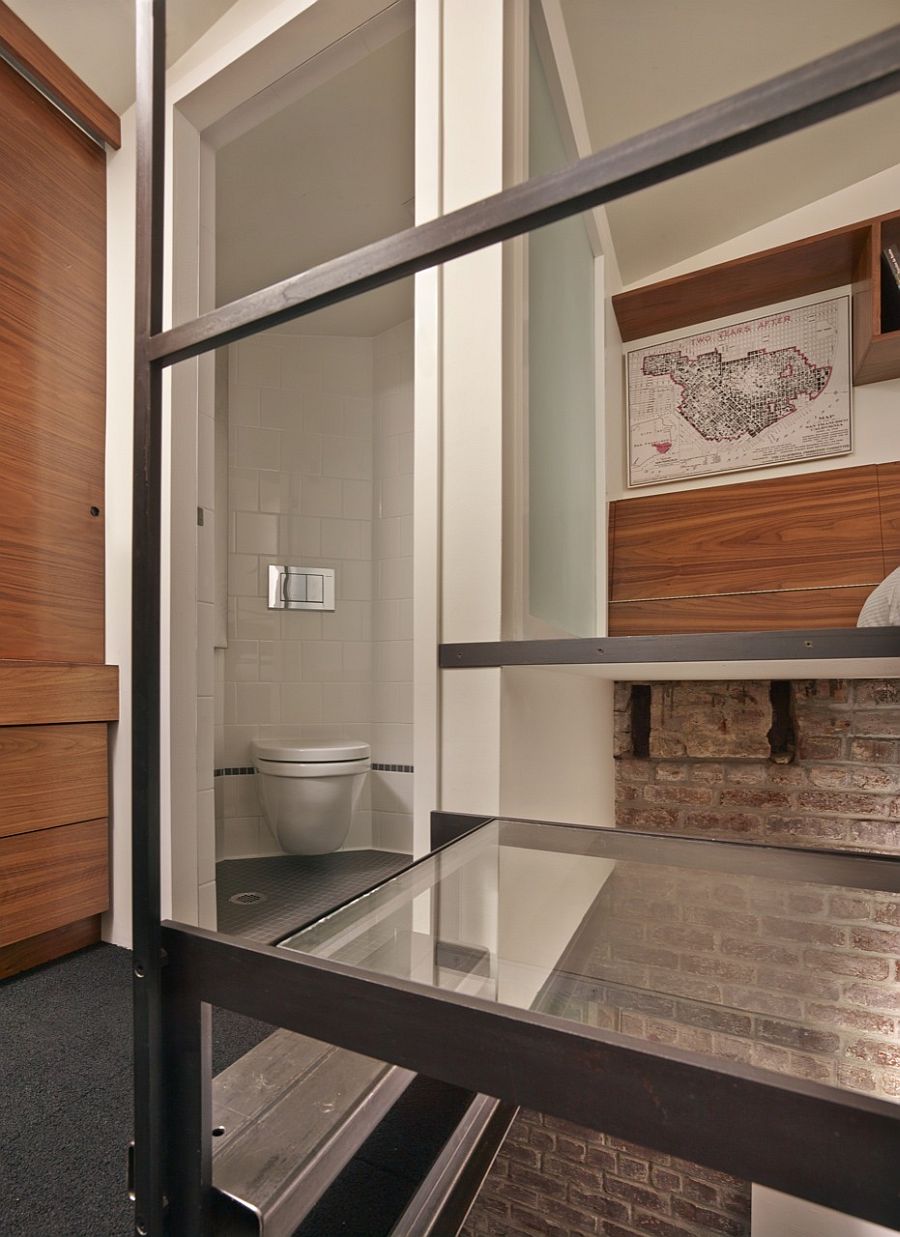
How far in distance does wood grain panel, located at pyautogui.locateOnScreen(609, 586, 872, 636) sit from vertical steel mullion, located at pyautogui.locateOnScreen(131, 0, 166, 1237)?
150 centimetres

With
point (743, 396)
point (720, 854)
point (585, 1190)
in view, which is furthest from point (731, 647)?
point (743, 396)

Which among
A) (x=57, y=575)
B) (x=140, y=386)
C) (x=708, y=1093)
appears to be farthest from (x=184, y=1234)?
(x=57, y=575)

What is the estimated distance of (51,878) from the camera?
1.54 m

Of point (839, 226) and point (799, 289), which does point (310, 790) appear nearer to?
point (799, 289)

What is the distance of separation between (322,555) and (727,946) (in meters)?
2.70

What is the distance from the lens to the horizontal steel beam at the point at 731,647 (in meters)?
0.83

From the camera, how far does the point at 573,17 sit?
1758 mm

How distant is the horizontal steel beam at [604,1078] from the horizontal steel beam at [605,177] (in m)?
0.51

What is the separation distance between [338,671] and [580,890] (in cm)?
242

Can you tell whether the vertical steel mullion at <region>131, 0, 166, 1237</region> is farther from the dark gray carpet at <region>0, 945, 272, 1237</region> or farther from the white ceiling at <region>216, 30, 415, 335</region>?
the white ceiling at <region>216, 30, 415, 335</region>

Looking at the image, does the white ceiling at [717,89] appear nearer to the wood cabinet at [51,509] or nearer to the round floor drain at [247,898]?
the wood cabinet at [51,509]

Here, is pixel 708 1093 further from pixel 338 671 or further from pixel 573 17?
pixel 338 671

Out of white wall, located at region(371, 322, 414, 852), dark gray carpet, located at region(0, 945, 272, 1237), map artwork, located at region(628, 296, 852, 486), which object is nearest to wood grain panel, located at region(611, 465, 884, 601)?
map artwork, located at region(628, 296, 852, 486)

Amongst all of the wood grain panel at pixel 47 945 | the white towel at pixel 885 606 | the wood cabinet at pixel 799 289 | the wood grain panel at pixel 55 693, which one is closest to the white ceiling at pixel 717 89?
the wood cabinet at pixel 799 289
